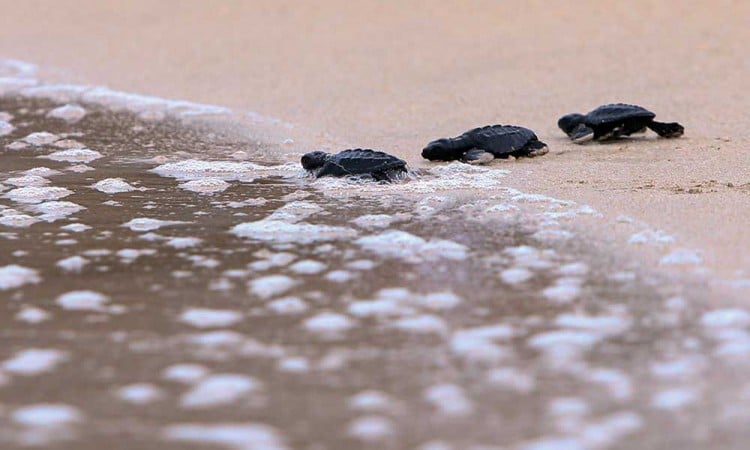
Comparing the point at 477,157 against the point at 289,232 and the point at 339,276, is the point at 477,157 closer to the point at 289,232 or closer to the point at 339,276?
the point at 289,232

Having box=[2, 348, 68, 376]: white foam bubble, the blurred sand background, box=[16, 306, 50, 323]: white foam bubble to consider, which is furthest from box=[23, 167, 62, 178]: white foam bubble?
box=[2, 348, 68, 376]: white foam bubble

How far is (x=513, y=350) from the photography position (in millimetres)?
2000

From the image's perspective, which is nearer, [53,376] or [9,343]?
[53,376]

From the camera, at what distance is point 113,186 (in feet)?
11.7

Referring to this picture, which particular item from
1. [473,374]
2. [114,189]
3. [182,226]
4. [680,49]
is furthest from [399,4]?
[473,374]

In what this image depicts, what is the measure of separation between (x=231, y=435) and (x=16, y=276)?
3.47 feet

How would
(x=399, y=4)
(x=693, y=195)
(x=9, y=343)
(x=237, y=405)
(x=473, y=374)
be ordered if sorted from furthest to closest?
(x=399, y=4) < (x=693, y=195) < (x=9, y=343) < (x=473, y=374) < (x=237, y=405)

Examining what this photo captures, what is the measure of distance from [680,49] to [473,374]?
4.13 meters

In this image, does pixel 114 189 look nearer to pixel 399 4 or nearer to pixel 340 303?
pixel 340 303

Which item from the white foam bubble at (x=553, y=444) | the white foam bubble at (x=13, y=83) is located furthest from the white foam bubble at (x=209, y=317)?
the white foam bubble at (x=13, y=83)

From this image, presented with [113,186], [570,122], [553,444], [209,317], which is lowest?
[553,444]

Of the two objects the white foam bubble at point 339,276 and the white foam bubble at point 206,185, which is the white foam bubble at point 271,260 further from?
the white foam bubble at point 206,185

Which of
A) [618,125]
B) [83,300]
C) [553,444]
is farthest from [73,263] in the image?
[618,125]

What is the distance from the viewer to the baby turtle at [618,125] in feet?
13.7
